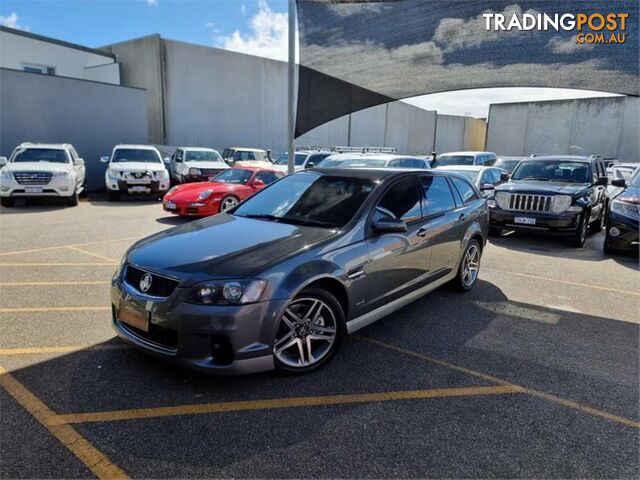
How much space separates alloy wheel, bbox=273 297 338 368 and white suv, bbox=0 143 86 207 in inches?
448

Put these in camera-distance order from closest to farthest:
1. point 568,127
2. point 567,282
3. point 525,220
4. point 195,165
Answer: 1. point 567,282
2. point 525,220
3. point 195,165
4. point 568,127

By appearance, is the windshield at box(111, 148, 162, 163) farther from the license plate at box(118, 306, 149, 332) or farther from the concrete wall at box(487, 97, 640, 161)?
the concrete wall at box(487, 97, 640, 161)

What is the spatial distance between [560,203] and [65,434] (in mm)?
8803

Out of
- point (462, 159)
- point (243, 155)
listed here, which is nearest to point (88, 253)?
point (462, 159)

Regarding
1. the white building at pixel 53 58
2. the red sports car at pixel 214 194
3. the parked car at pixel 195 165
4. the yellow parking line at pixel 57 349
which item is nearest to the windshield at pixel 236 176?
the red sports car at pixel 214 194

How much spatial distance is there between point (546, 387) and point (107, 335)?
3.70m

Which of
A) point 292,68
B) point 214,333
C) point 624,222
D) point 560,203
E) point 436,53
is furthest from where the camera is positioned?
point 560,203

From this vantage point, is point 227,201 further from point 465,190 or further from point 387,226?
point 387,226

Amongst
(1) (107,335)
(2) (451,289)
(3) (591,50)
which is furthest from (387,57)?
(1) (107,335)

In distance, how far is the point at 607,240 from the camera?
8109 millimetres

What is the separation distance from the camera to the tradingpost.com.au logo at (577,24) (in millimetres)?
5508

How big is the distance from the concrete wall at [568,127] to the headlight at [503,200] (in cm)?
3188

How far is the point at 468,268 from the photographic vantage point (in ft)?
18.6

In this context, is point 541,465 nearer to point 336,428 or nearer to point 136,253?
point 336,428
